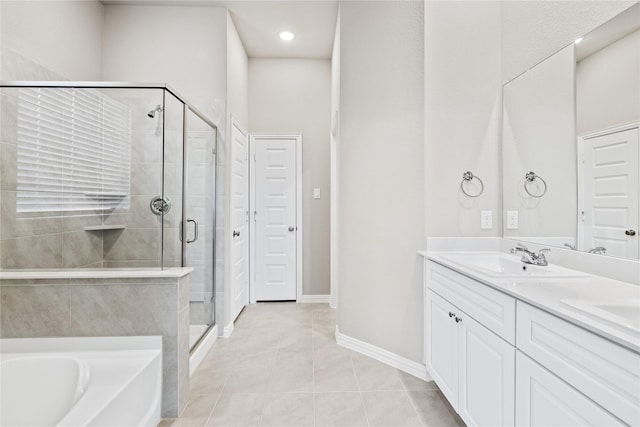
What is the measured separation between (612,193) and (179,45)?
3357 mm

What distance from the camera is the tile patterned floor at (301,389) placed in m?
1.68

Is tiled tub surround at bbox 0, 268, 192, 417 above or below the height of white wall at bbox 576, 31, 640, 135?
below

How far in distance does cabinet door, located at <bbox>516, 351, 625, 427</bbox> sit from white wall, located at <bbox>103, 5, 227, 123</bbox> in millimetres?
2838

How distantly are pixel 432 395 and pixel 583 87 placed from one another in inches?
75.3

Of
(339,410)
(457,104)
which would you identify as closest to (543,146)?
(457,104)

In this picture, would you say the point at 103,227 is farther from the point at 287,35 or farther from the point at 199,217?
the point at 287,35

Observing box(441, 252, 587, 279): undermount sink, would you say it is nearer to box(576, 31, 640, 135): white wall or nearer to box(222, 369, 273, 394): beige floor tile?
box(576, 31, 640, 135): white wall

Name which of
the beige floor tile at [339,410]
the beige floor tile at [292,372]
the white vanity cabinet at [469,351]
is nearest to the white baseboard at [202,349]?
the beige floor tile at [292,372]

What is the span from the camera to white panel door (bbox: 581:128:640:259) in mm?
1239

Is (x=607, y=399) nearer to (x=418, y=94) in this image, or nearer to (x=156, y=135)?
(x=418, y=94)

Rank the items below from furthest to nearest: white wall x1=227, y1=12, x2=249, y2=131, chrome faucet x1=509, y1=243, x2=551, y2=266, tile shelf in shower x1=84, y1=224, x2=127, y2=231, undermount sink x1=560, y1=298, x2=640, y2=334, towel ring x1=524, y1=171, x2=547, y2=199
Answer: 1. white wall x1=227, y1=12, x2=249, y2=131
2. tile shelf in shower x1=84, y1=224, x2=127, y2=231
3. towel ring x1=524, y1=171, x2=547, y2=199
4. chrome faucet x1=509, y1=243, x2=551, y2=266
5. undermount sink x1=560, y1=298, x2=640, y2=334

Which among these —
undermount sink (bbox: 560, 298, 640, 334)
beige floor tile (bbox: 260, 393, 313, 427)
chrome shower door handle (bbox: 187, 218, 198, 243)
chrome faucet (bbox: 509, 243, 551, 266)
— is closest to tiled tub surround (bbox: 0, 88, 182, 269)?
chrome shower door handle (bbox: 187, 218, 198, 243)

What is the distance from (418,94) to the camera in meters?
2.12

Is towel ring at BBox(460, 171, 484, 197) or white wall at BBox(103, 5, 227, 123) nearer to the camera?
towel ring at BBox(460, 171, 484, 197)
